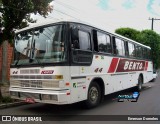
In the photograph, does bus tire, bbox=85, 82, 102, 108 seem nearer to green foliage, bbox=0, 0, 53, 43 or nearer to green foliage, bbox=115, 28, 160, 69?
green foliage, bbox=0, 0, 53, 43

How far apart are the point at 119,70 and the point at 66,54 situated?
434 cm

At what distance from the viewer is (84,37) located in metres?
8.44

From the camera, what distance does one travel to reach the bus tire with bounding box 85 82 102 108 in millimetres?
8586

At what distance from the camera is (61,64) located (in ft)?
24.0

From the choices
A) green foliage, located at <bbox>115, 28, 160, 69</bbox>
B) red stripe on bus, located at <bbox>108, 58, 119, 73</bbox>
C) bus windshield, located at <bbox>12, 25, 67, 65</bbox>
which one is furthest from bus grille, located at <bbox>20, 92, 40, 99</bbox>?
green foliage, located at <bbox>115, 28, 160, 69</bbox>

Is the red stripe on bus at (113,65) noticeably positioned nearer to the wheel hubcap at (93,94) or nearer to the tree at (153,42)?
the wheel hubcap at (93,94)

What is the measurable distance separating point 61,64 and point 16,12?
327 centimetres

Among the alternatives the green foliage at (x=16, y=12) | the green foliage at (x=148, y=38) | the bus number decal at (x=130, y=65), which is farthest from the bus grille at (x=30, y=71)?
the green foliage at (x=148, y=38)

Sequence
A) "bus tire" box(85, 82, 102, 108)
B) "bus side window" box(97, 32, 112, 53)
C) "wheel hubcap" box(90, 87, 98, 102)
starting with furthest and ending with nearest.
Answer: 1. "bus side window" box(97, 32, 112, 53)
2. "wheel hubcap" box(90, 87, 98, 102)
3. "bus tire" box(85, 82, 102, 108)

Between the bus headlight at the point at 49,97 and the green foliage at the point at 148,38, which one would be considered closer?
the bus headlight at the point at 49,97

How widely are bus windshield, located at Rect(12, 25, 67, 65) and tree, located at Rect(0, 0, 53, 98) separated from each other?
→ 41.9 inches

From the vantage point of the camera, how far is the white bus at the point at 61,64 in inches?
291

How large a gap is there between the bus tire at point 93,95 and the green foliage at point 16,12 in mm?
3453

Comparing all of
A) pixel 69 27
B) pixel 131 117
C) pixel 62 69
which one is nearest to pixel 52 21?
pixel 69 27
